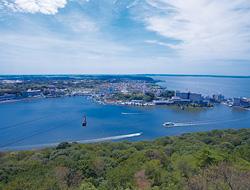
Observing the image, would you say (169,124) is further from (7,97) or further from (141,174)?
(7,97)

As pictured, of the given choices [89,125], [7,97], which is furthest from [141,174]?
[7,97]

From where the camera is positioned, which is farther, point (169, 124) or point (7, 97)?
point (7, 97)

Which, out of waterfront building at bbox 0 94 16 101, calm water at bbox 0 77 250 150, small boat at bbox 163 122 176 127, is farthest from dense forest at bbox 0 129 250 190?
waterfront building at bbox 0 94 16 101

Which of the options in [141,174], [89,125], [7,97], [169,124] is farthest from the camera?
[7,97]

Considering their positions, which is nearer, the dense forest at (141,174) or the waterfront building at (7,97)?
the dense forest at (141,174)

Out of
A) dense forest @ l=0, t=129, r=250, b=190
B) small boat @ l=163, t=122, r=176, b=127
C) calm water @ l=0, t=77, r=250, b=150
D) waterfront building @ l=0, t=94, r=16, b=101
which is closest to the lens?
dense forest @ l=0, t=129, r=250, b=190

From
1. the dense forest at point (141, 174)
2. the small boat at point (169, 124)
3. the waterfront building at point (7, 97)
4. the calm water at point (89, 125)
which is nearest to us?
the dense forest at point (141, 174)

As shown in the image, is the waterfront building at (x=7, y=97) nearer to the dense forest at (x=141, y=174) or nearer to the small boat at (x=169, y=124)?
the small boat at (x=169, y=124)

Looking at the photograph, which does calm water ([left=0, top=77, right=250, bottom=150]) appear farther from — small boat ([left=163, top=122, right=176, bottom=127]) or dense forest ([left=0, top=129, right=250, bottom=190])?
dense forest ([left=0, top=129, right=250, bottom=190])

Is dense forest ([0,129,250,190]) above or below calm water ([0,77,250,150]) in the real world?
above

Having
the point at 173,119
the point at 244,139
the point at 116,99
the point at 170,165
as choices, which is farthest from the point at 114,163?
the point at 116,99

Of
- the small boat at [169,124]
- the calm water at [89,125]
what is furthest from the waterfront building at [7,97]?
the small boat at [169,124]
